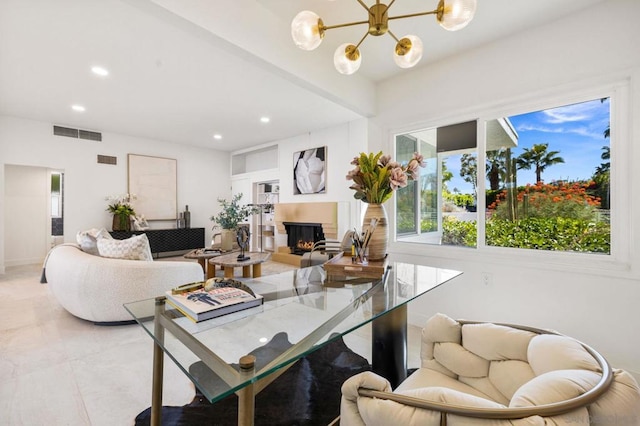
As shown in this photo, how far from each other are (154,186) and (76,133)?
1673mm

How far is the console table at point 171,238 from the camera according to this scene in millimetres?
6063

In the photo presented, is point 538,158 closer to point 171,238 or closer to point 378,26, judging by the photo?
point 378,26

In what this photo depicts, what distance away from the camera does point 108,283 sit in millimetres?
2729

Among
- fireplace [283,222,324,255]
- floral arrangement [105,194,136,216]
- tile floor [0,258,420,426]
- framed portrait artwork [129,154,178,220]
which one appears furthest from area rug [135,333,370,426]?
framed portrait artwork [129,154,178,220]

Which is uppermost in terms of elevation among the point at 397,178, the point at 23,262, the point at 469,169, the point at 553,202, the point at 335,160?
the point at 335,160

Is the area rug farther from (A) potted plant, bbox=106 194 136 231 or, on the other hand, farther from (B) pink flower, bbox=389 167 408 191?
(A) potted plant, bbox=106 194 136 231

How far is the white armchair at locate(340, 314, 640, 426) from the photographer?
2.06ft

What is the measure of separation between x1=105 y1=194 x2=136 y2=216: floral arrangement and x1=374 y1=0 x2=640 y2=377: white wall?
18.9 ft

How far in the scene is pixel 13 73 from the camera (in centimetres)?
340

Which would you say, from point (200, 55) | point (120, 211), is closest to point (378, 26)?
point (200, 55)

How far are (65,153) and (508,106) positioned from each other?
23.6ft

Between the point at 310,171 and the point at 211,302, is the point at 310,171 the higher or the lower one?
the higher one

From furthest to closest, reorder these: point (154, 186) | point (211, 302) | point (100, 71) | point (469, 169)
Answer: point (154, 186) → point (100, 71) → point (469, 169) → point (211, 302)

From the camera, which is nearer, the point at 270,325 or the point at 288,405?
the point at 270,325
